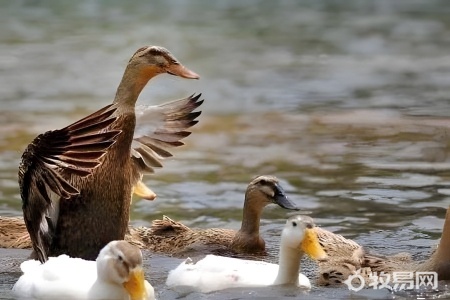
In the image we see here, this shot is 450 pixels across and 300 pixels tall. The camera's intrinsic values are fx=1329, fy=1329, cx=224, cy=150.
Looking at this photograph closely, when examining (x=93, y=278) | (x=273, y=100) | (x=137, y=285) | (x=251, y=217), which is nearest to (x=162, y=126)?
(x=251, y=217)

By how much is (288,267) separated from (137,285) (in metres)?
1.25

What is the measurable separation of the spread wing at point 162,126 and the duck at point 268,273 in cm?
209

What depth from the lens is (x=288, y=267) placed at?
8508 mm

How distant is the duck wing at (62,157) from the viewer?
8438mm

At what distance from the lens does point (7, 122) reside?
15523 millimetres

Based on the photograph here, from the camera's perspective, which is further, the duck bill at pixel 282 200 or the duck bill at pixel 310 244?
the duck bill at pixel 282 200

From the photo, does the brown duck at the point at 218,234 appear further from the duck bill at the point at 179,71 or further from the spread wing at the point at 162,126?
the duck bill at the point at 179,71

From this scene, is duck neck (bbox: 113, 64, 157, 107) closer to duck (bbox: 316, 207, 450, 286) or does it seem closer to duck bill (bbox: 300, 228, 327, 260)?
duck bill (bbox: 300, 228, 327, 260)

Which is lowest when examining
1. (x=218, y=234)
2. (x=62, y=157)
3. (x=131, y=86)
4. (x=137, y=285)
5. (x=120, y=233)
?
(x=137, y=285)

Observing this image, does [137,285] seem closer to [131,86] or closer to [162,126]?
[131,86]

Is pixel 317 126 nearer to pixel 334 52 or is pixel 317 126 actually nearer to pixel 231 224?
pixel 231 224

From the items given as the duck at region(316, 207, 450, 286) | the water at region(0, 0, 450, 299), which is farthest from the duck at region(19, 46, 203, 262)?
the duck at region(316, 207, 450, 286)

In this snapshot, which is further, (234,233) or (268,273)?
(234,233)

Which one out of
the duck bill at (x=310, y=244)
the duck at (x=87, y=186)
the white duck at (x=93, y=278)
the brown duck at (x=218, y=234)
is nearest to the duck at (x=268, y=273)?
the duck bill at (x=310, y=244)
